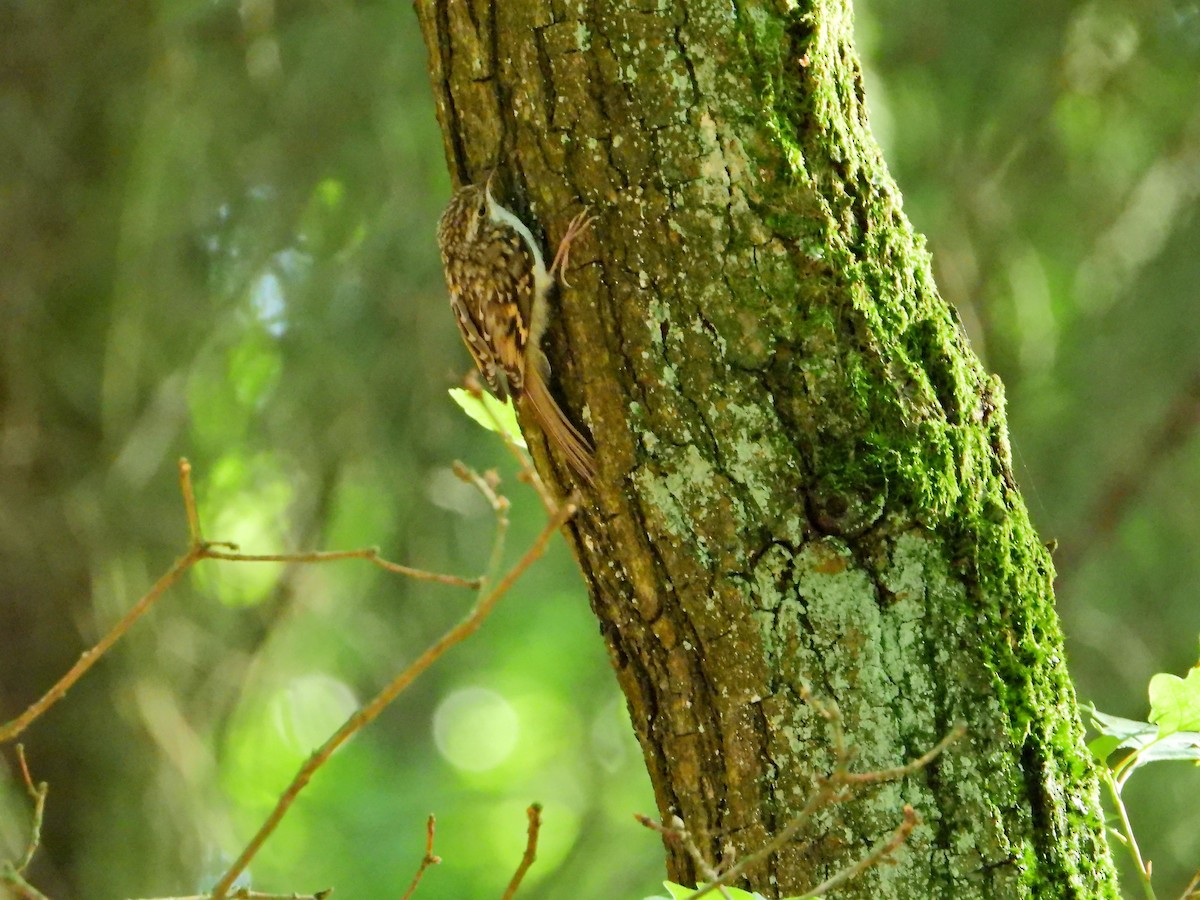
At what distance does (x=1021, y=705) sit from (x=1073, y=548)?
2808 mm

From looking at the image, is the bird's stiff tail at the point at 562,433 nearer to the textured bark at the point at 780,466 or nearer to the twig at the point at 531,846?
the textured bark at the point at 780,466

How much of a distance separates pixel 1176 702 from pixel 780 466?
0.54 meters

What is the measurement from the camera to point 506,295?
97.3 inches

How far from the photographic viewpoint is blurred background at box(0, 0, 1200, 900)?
12.8 ft

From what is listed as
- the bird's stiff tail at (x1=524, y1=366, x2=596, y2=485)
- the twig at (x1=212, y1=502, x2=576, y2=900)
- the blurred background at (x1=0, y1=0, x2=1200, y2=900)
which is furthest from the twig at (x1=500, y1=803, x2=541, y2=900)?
the blurred background at (x1=0, y1=0, x2=1200, y2=900)

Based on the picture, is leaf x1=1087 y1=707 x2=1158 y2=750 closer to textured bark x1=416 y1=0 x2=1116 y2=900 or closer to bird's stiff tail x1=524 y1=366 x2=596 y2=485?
textured bark x1=416 y1=0 x2=1116 y2=900

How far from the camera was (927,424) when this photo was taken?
1.58m

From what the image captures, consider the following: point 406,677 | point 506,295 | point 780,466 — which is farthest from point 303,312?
point 406,677

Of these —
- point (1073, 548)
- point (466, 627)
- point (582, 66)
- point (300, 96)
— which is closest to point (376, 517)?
point (300, 96)

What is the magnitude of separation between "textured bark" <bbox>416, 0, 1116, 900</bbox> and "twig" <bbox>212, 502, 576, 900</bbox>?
0.65 metres

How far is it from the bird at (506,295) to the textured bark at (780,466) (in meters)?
0.04

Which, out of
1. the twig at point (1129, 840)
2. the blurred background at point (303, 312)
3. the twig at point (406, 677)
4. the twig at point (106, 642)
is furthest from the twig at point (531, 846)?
the blurred background at point (303, 312)

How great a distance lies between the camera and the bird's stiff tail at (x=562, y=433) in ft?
5.40

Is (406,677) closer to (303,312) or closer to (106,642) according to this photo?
(106,642)
